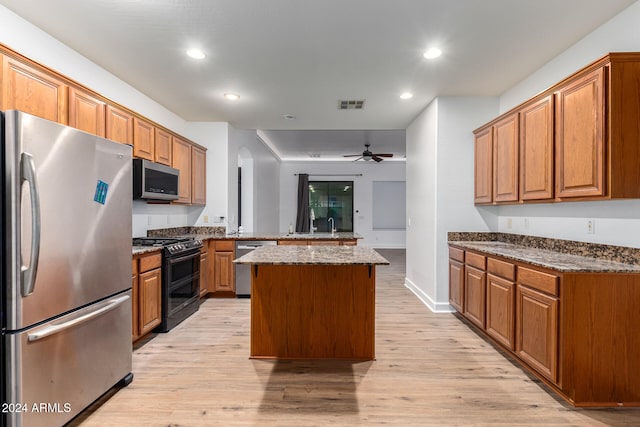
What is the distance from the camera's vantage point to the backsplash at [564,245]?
7.17 ft

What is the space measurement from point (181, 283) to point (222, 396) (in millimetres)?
1717

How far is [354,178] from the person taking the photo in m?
9.85

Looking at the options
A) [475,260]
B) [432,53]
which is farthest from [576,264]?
[432,53]

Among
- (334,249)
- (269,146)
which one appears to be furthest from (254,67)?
(269,146)

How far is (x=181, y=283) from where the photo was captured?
139 inches

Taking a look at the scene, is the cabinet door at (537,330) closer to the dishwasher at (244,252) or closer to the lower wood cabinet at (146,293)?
the dishwasher at (244,252)

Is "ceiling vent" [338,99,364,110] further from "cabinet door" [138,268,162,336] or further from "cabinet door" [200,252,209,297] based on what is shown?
"cabinet door" [138,268,162,336]

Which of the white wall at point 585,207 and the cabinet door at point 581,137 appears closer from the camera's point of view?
the cabinet door at point 581,137

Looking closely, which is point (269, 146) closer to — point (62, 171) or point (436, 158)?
point (436, 158)

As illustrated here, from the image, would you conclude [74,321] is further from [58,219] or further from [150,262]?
[150,262]

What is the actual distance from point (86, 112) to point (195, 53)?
41.0 inches

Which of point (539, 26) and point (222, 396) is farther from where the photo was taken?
point (539, 26)

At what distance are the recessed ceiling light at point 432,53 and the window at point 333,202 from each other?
7.14m

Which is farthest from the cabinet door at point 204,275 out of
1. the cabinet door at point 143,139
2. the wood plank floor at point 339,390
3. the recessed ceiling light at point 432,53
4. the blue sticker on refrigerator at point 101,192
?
the recessed ceiling light at point 432,53
